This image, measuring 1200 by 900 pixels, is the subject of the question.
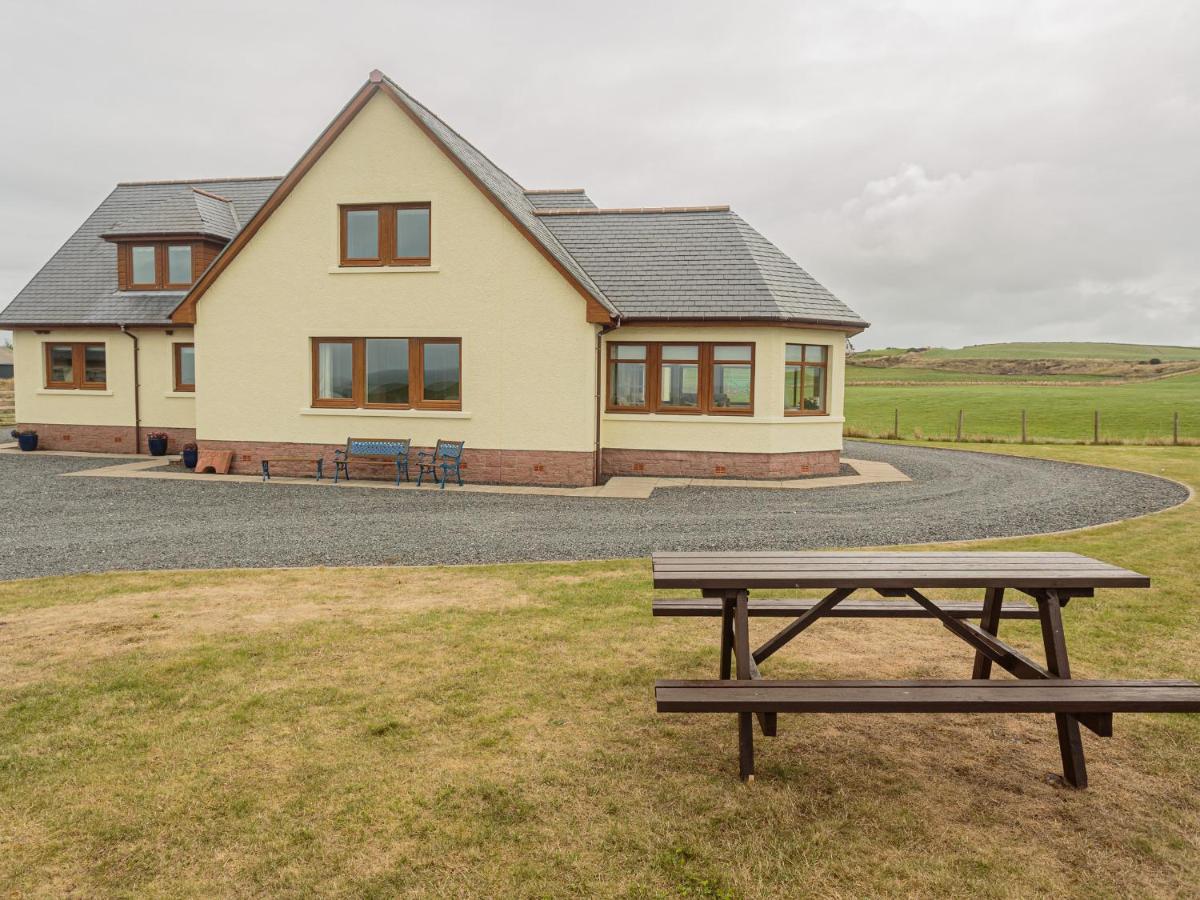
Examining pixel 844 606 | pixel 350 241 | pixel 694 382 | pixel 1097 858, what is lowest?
pixel 1097 858

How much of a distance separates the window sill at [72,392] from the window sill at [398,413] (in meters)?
8.89

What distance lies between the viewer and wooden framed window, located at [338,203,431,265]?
1872cm

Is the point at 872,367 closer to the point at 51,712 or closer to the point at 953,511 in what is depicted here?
the point at 953,511

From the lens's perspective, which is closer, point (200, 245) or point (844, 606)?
point (844, 606)

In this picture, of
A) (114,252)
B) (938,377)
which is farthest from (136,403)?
(938,377)

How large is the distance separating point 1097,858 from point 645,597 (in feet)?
15.3

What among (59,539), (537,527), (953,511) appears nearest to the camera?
(59,539)

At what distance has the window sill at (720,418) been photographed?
19000 mm

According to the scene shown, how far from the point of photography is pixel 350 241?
752 inches

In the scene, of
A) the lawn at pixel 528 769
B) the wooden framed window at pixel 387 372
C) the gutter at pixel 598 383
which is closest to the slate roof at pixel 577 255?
the gutter at pixel 598 383

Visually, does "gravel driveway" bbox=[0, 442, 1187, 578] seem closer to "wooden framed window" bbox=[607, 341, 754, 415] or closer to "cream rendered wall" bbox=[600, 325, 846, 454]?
"cream rendered wall" bbox=[600, 325, 846, 454]

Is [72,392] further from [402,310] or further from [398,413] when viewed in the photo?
[402,310]

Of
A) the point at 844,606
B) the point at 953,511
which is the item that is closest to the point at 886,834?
the point at 844,606

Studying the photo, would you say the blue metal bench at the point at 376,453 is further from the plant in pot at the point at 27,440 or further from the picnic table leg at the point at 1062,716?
the picnic table leg at the point at 1062,716
